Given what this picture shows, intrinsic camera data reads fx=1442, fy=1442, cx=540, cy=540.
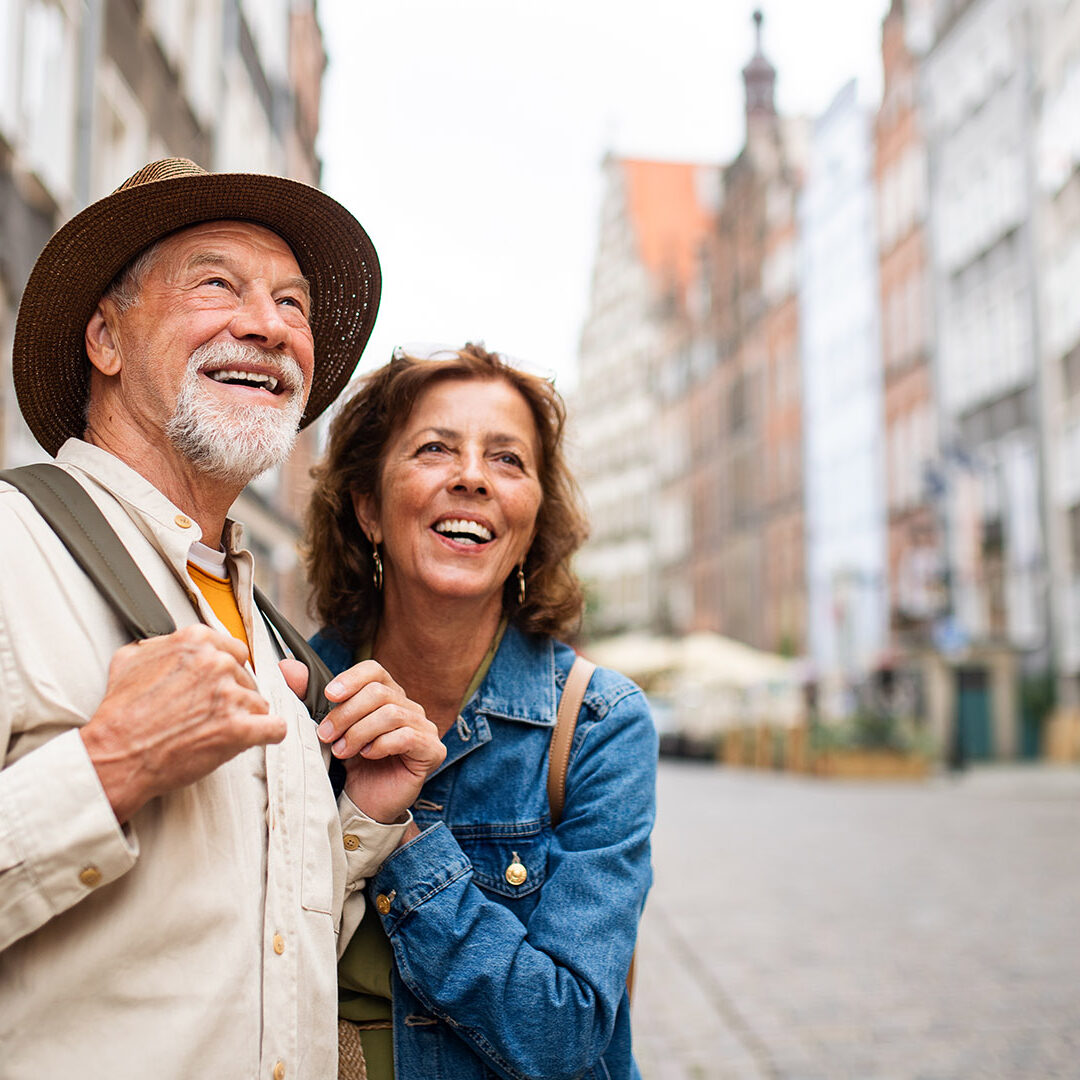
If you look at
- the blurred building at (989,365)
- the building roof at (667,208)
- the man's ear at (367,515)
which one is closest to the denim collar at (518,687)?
the man's ear at (367,515)

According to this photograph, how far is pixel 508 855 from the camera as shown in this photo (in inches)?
99.7

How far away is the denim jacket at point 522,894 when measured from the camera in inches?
90.7

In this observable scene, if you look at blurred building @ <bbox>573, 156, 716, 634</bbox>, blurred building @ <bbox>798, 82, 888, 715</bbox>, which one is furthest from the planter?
blurred building @ <bbox>573, 156, 716, 634</bbox>

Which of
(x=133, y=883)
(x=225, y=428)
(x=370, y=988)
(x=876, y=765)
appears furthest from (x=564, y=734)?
(x=876, y=765)

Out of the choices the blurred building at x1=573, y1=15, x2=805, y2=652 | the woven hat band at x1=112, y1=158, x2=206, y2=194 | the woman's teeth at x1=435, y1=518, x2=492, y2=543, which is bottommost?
the woman's teeth at x1=435, y1=518, x2=492, y2=543

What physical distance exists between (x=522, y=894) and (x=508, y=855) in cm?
7

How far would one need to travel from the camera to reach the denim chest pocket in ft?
8.20

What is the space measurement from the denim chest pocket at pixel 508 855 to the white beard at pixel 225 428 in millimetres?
779

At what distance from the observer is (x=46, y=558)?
73.1 inches

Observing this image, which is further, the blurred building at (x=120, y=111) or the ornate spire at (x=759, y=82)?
the ornate spire at (x=759, y=82)

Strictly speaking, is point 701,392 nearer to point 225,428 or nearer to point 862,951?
point 862,951

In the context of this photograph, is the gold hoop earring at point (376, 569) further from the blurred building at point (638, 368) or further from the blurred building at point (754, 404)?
the blurred building at point (638, 368)

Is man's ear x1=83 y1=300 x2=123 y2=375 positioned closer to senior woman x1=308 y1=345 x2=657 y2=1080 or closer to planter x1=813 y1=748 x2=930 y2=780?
senior woman x1=308 y1=345 x2=657 y2=1080

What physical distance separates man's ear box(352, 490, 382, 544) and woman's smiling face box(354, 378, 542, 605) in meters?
0.08
